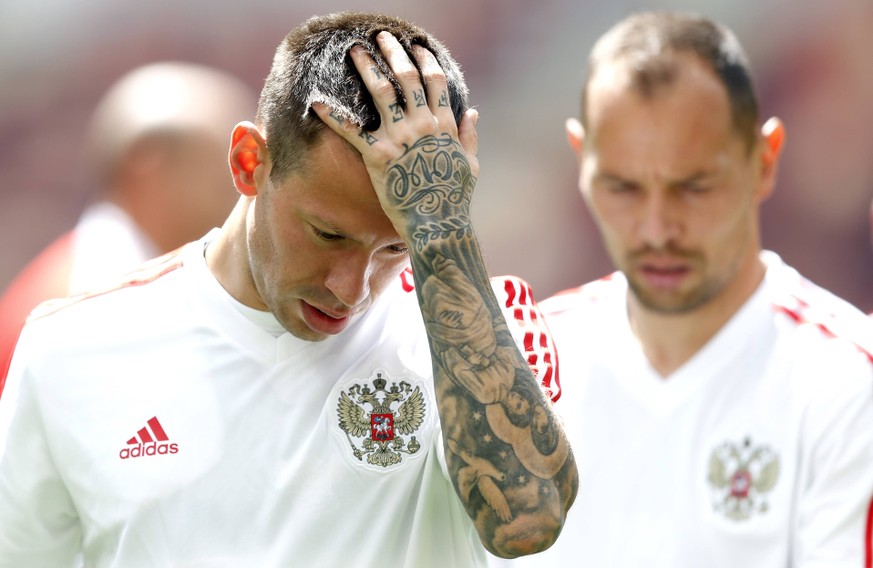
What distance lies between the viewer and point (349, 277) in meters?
2.34

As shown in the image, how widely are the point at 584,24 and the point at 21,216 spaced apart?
373 centimetres

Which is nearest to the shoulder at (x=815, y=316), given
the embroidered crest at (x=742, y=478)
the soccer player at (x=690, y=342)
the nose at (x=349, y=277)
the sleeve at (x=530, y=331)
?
the soccer player at (x=690, y=342)

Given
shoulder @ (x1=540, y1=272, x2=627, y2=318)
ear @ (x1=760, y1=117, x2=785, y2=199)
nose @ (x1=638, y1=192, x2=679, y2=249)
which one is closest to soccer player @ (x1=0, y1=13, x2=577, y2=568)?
nose @ (x1=638, y1=192, x2=679, y2=249)

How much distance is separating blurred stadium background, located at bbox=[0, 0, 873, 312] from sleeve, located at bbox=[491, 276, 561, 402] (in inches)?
175

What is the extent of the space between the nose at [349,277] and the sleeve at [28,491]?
0.70 metres

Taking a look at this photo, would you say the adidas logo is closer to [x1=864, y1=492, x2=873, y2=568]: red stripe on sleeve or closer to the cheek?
the cheek

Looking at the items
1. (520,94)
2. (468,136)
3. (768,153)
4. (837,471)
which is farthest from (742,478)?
(520,94)

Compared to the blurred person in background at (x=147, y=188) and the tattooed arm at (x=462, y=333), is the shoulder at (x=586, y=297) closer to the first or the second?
the tattooed arm at (x=462, y=333)

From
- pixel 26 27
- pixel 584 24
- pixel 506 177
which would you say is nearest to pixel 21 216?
pixel 26 27

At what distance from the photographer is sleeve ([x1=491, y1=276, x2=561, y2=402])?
8.33 feet

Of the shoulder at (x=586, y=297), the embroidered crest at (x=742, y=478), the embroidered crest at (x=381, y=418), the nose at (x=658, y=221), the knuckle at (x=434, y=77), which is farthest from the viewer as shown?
the shoulder at (x=586, y=297)

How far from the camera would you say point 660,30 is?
13.0 feet

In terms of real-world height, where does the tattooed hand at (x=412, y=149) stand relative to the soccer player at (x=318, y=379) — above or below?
above

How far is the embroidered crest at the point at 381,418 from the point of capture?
2443mm
